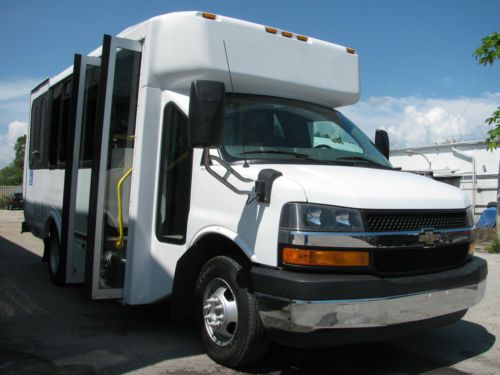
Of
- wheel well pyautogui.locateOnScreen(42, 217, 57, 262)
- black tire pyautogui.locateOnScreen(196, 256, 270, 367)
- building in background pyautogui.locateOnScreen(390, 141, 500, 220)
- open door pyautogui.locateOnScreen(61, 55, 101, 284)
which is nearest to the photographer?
black tire pyautogui.locateOnScreen(196, 256, 270, 367)

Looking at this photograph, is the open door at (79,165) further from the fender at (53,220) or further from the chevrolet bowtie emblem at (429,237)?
the chevrolet bowtie emblem at (429,237)

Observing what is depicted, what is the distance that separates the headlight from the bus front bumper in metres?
0.31

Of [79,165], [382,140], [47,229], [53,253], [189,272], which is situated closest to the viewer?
[189,272]

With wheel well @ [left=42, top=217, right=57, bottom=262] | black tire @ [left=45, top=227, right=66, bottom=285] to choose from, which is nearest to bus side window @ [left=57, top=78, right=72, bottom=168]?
wheel well @ [left=42, top=217, right=57, bottom=262]

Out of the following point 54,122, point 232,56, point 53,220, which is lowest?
point 53,220

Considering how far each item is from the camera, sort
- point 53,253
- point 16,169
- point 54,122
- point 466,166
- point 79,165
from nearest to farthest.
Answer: point 79,165, point 53,253, point 54,122, point 466,166, point 16,169

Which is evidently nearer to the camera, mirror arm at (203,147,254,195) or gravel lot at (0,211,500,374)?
mirror arm at (203,147,254,195)

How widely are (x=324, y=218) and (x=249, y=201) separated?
60 cm

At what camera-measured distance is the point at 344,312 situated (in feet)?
11.0

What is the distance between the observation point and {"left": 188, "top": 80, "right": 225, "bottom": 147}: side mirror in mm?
3775

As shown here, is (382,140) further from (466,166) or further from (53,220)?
(466,166)

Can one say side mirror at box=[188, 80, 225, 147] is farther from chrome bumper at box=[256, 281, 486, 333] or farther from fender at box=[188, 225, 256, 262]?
chrome bumper at box=[256, 281, 486, 333]

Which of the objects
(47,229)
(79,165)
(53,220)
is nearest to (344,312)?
(79,165)

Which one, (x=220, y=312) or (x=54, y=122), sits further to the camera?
(x=54, y=122)
